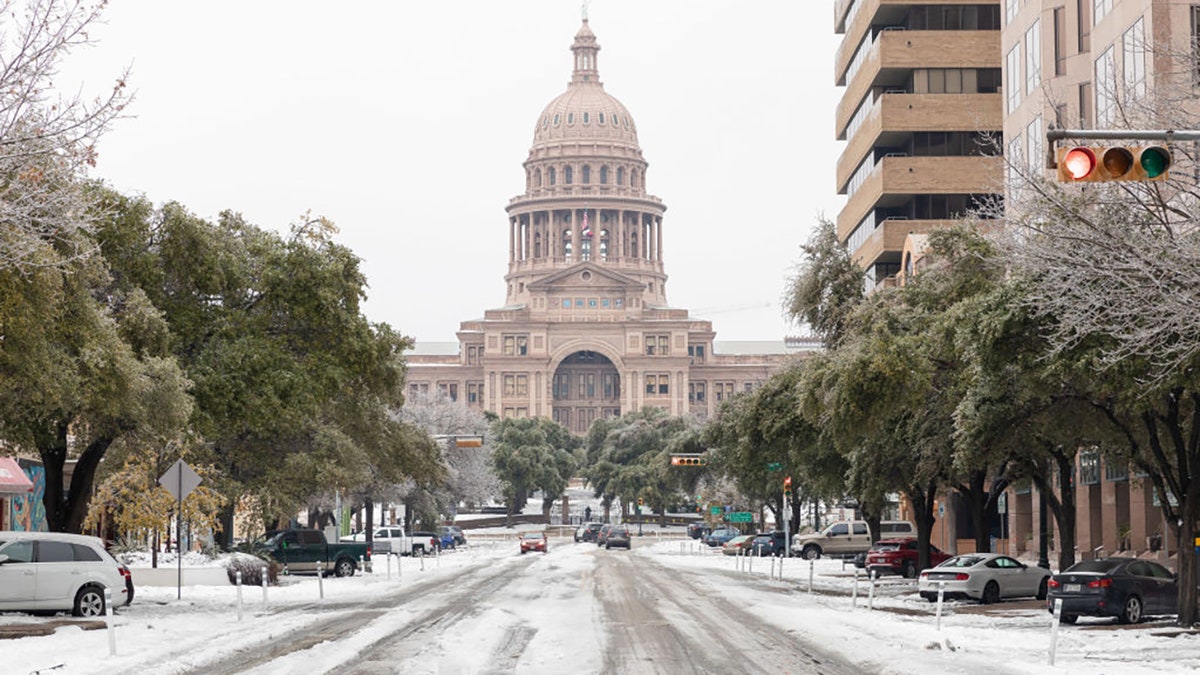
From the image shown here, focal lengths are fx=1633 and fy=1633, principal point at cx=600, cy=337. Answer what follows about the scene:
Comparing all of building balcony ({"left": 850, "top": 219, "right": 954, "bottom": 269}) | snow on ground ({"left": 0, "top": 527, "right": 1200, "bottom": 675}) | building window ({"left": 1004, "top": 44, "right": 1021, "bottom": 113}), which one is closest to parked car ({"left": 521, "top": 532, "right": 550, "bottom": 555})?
building balcony ({"left": 850, "top": 219, "right": 954, "bottom": 269})

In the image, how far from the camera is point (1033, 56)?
50.7 meters

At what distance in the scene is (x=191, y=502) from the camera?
41812 millimetres

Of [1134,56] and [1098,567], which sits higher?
[1134,56]

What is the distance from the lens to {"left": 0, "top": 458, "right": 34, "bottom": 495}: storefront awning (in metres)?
39.7

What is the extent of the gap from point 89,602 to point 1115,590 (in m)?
17.3

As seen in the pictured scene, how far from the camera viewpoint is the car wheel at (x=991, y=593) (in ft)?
114

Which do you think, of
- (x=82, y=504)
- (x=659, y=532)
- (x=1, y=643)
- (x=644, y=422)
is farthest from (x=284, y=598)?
(x=644, y=422)

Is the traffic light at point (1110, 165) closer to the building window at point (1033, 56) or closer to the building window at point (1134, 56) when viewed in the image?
the building window at point (1134, 56)

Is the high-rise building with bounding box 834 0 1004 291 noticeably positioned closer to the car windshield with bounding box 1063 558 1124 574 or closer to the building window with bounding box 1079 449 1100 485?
the building window with bounding box 1079 449 1100 485

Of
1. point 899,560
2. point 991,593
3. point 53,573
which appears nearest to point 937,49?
point 899,560

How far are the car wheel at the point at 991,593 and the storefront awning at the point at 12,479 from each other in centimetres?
2309

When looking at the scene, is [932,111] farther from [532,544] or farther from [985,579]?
[985,579]

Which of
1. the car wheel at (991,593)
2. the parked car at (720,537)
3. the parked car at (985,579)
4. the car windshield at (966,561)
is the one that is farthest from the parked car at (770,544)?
the car wheel at (991,593)

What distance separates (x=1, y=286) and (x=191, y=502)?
67.3ft
